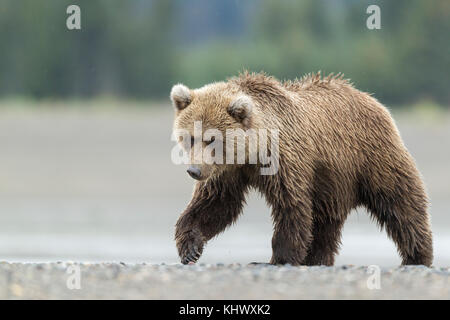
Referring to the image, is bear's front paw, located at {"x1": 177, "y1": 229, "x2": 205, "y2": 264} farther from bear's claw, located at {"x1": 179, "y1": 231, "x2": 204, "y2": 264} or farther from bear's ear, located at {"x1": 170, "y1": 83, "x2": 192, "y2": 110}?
bear's ear, located at {"x1": 170, "y1": 83, "x2": 192, "y2": 110}

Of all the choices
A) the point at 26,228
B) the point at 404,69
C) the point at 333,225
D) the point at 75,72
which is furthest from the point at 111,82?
the point at 333,225

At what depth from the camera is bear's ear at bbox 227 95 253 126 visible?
8.27 meters

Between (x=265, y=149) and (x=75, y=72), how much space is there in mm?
27567

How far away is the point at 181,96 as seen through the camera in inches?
334

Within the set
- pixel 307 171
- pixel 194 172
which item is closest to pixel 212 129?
pixel 194 172

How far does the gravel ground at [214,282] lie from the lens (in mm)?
7543

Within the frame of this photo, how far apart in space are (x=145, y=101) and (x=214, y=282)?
25.9 meters

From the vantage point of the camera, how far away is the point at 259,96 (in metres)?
8.71

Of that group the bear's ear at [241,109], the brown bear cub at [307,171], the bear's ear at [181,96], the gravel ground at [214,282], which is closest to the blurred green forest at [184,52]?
the brown bear cub at [307,171]

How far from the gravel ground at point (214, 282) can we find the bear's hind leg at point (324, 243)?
733 mm

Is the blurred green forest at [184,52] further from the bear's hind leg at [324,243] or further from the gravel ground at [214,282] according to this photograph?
the gravel ground at [214,282]

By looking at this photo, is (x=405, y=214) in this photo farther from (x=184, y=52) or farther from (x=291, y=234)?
(x=184, y=52)

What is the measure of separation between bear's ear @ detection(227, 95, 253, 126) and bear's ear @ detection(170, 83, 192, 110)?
411mm
